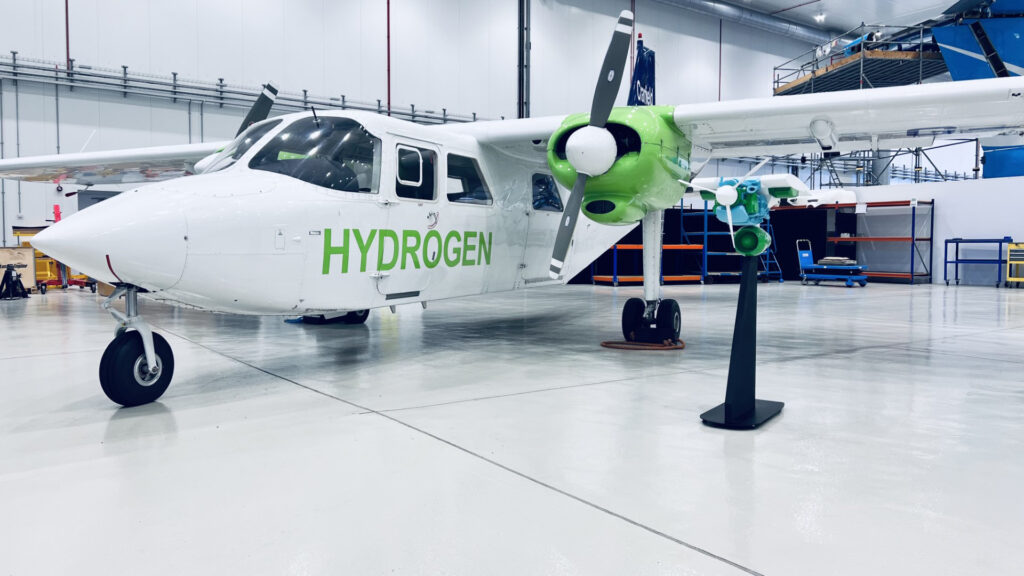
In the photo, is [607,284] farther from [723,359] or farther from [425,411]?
[425,411]

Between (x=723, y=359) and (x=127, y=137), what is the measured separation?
17.3 m

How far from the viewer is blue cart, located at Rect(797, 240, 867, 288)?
65.9ft

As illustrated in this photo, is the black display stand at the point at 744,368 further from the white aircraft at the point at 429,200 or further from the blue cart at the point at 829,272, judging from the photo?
the blue cart at the point at 829,272

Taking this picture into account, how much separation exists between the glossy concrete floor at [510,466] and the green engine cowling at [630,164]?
1692 mm

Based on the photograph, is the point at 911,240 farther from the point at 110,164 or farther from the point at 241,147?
the point at 110,164

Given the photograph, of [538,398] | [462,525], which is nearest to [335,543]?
[462,525]

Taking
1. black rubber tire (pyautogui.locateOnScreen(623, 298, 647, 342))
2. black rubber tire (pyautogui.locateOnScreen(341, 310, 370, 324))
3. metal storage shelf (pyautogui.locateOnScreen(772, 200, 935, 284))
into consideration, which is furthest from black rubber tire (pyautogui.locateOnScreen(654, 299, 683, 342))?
metal storage shelf (pyautogui.locateOnScreen(772, 200, 935, 284))

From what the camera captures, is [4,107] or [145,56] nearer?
[4,107]

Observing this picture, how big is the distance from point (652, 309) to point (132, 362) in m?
5.56

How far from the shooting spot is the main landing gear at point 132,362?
4504 mm

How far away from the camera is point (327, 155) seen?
577 centimetres

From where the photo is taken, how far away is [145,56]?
1719 cm

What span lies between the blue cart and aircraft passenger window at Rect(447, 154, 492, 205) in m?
16.3

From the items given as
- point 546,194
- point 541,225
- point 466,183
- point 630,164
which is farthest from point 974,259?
point 466,183
